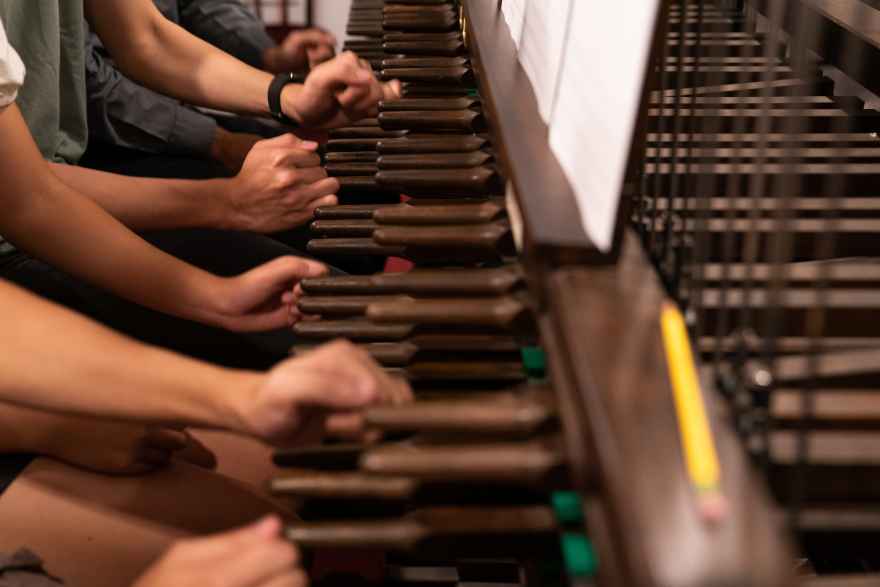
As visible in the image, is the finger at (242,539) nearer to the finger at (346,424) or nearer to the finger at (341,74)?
the finger at (346,424)

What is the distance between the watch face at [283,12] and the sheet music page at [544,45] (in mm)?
3540

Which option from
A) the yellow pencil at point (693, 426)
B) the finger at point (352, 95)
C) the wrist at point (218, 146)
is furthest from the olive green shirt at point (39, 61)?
the yellow pencil at point (693, 426)

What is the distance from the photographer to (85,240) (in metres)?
1.75

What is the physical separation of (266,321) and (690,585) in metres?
1.16

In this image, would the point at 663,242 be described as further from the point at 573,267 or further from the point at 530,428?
the point at 530,428

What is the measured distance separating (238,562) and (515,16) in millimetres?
1112

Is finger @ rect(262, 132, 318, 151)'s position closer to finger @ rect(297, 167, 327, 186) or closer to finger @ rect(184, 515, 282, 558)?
finger @ rect(297, 167, 327, 186)

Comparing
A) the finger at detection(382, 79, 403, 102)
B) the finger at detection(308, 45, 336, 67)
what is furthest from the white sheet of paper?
the finger at detection(308, 45, 336, 67)

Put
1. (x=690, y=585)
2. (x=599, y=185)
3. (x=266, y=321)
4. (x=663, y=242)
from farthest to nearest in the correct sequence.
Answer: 1. (x=266, y=321)
2. (x=663, y=242)
3. (x=599, y=185)
4. (x=690, y=585)

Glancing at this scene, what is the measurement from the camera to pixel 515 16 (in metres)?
1.81

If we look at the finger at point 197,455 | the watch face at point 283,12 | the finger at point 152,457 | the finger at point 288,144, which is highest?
the finger at point 288,144

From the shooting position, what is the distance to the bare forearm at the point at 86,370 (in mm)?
1158

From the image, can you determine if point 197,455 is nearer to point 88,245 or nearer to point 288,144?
point 88,245

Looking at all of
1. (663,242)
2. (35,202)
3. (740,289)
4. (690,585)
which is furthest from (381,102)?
(690,585)
